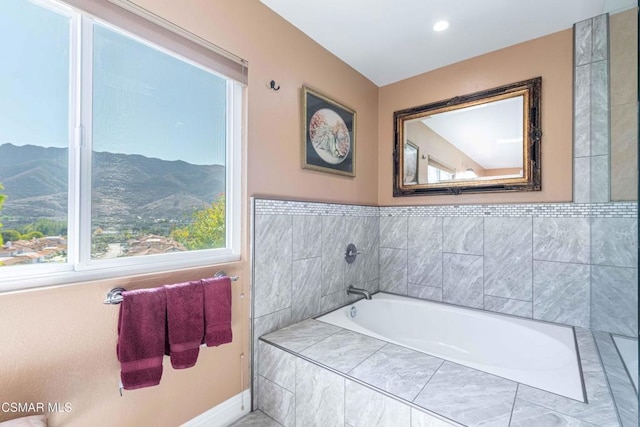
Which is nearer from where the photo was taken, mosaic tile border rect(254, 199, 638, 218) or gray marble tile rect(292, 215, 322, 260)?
mosaic tile border rect(254, 199, 638, 218)

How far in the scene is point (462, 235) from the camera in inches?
96.7

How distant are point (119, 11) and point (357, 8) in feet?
4.45

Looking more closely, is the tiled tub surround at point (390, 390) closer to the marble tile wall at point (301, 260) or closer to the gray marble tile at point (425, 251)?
the marble tile wall at point (301, 260)

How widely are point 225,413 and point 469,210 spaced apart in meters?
2.30

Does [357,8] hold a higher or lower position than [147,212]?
higher

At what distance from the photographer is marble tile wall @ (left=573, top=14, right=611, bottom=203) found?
1787mm

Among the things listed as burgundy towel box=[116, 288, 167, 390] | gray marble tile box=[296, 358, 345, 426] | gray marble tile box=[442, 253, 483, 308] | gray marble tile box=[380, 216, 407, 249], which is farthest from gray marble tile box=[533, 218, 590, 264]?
burgundy towel box=[116, 288, 167, 390]

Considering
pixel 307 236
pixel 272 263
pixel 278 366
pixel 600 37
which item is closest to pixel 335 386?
pixel 278 366

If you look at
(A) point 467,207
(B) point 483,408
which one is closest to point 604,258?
(A) point 467,207

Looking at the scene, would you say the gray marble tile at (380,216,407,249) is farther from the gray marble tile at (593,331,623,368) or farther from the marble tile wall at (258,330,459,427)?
the gray marble tile at (593,331,623,368)

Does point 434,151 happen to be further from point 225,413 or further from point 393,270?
point 225,413

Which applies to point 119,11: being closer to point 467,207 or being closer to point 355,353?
point 355,353

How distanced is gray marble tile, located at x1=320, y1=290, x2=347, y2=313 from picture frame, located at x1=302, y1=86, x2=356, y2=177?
1.03 meters

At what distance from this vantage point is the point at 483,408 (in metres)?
1.14
